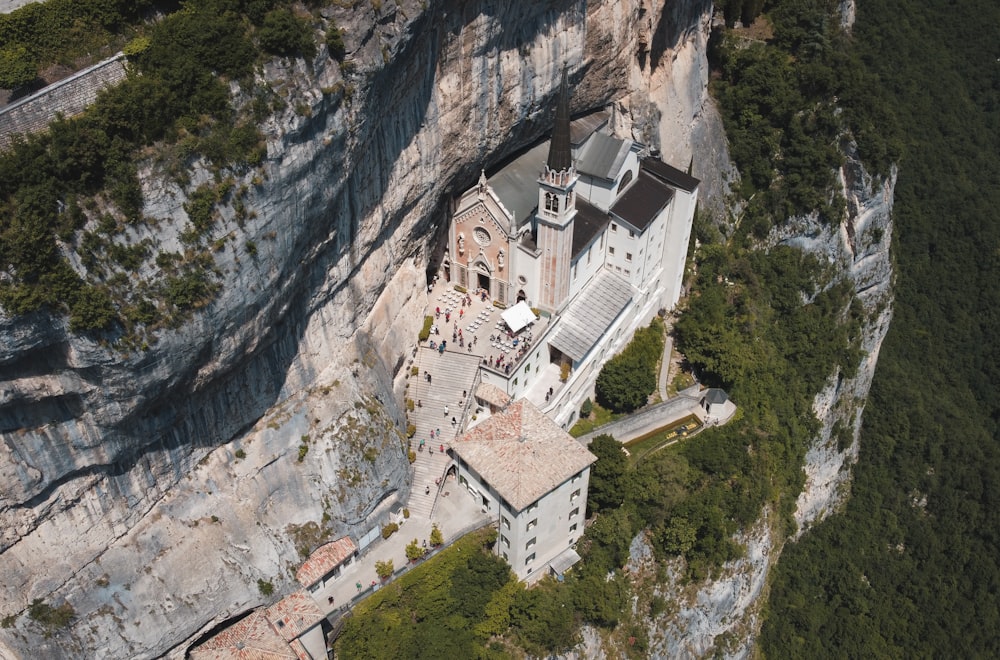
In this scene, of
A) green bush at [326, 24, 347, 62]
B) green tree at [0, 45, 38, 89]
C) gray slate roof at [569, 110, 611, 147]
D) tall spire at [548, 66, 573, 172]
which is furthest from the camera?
gray slate roof at [569, 110, 611, 147]

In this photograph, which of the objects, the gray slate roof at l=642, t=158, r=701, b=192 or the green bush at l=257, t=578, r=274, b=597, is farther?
the gray slate roof at l=642, t=158, r=701, b=192

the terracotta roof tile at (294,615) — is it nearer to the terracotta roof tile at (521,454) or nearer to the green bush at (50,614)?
the green bush at (50,614)

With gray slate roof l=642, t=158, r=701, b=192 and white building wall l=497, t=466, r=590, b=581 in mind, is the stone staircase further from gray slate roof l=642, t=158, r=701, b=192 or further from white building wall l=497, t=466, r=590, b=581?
gray slate roof l=642, t=158, r=701, b=192

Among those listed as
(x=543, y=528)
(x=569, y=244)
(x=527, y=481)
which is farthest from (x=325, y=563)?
(x=569, y=244)

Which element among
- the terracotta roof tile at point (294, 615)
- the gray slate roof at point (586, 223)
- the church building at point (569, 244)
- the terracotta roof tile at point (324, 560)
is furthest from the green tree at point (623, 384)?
the terracotta roof tile at point (294, 615)

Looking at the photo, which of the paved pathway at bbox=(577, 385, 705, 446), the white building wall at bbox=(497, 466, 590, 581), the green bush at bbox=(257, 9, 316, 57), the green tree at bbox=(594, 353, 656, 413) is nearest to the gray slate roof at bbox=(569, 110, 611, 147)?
the green tree at bbox=(594, 353, 656, 413)

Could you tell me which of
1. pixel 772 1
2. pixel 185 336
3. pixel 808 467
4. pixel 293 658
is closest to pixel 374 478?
pixel 293 658
